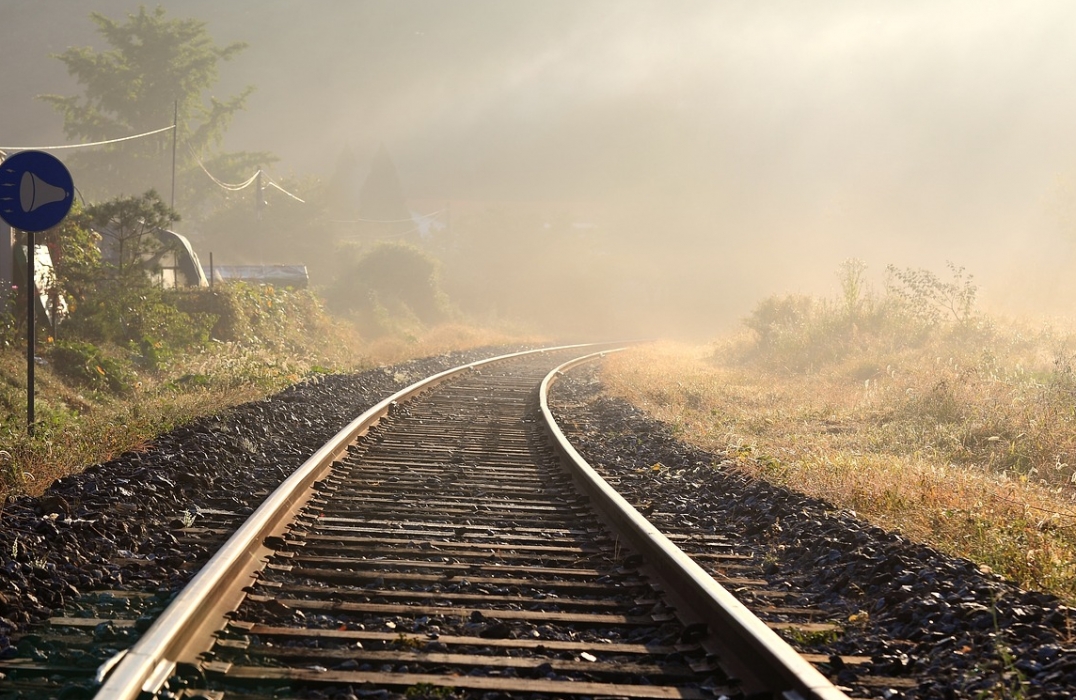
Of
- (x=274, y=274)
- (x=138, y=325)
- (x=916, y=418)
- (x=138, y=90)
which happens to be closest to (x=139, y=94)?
(x=138, y=90)

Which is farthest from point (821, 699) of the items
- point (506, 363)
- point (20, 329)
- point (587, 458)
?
point (506, 363)

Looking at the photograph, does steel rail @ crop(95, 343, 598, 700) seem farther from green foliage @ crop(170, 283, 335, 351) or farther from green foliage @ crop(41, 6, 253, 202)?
green foliage @ crop(41, 6, 253, 202)

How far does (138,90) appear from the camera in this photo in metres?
54.5

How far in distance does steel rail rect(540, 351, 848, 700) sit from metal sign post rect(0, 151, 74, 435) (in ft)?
17.8

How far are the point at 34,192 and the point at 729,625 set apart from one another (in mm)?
6875

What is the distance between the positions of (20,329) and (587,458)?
9.30 metres

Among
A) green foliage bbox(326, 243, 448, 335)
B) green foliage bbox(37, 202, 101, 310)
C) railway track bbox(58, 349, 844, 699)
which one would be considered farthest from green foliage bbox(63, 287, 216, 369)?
green foliage bbox(326, 243, 448, 335)

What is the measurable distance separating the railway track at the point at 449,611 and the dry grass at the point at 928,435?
1.90 m

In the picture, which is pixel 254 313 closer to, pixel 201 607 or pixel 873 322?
pixel 873 322

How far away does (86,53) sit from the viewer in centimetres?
5362

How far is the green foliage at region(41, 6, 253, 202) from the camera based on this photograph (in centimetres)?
5378

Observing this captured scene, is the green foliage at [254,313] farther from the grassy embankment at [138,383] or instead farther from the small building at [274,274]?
the small building at [274,274]

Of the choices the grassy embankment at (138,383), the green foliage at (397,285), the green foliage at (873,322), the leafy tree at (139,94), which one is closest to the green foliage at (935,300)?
the green foliage at (873,322)

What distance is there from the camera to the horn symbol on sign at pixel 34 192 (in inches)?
297
